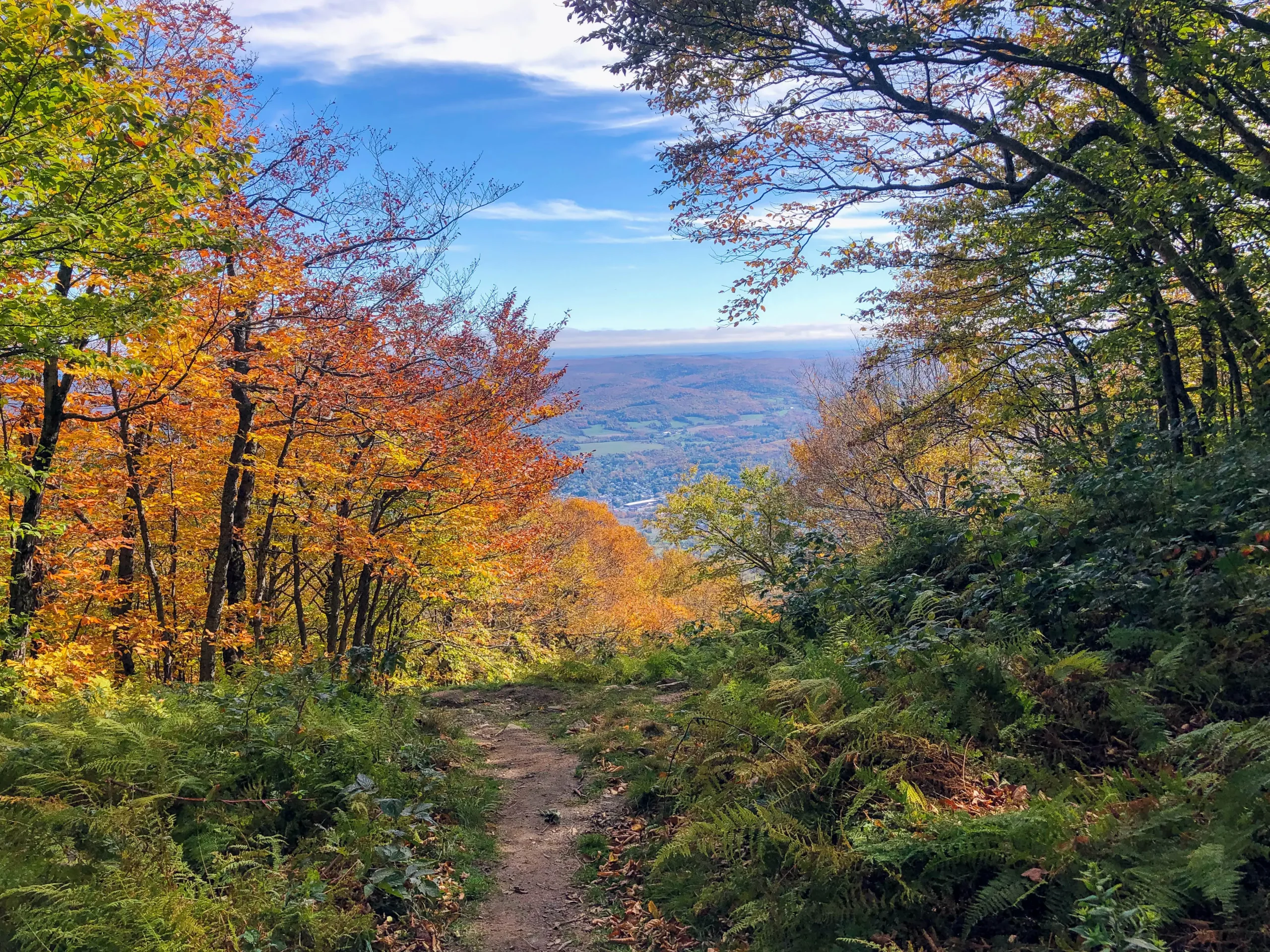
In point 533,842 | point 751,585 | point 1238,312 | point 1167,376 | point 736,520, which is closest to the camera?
point 533,842

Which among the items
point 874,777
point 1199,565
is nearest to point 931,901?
point 874,777

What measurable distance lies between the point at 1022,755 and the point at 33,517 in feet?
39.9

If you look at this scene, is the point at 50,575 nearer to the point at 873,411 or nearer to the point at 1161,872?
the point at 1161,872

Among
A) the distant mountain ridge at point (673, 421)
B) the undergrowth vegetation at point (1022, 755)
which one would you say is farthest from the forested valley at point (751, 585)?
the distant mountain ridge at point (673, 421)

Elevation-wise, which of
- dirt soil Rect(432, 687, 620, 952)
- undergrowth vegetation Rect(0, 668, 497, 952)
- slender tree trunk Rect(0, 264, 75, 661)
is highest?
slender tree trunk Rect(0, 264, 75, 661)

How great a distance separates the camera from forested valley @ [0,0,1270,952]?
3.49m

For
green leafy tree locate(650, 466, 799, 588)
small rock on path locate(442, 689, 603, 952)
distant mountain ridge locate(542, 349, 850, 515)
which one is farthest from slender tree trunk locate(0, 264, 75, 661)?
distant mountain ridge locate(542, 349, 850, 515)

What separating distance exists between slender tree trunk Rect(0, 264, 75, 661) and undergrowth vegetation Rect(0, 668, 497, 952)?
3170mm

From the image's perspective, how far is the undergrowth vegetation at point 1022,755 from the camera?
9.03 ft

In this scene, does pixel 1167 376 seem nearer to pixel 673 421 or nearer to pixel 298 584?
pixel 298 584

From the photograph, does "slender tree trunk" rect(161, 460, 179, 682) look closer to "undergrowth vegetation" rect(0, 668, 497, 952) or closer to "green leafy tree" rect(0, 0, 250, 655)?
"green leafy tree" rect(0, 0, 250, 655)

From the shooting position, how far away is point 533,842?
578cm

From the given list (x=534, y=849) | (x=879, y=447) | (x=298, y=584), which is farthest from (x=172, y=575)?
(x=879, y=447)

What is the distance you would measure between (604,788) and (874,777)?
3.62m
